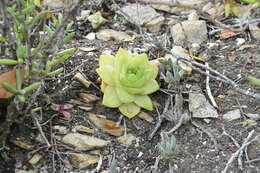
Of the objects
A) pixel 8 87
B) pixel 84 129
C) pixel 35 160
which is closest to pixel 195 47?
pixel 84 129

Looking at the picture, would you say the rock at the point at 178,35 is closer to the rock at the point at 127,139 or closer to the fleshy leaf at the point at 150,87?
the fleshy leaf at the point at 150,87

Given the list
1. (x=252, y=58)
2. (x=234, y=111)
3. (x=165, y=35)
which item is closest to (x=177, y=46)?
(x=165, y=35)

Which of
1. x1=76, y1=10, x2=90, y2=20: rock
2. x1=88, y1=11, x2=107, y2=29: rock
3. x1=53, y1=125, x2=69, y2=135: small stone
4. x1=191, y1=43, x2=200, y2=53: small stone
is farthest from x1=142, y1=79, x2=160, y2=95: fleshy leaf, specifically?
x1=76, y1=10, x2=90, y2=20: rock

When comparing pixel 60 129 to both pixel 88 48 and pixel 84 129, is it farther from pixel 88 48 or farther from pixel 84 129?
pixel 88 48

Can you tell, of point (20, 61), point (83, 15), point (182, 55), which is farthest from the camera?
point (83, 15)

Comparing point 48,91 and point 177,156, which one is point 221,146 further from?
point 48,91

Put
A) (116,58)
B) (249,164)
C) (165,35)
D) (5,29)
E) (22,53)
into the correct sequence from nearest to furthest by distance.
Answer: (5,29)
(22,53)
(249,164)
(116,58)
(165,35)
